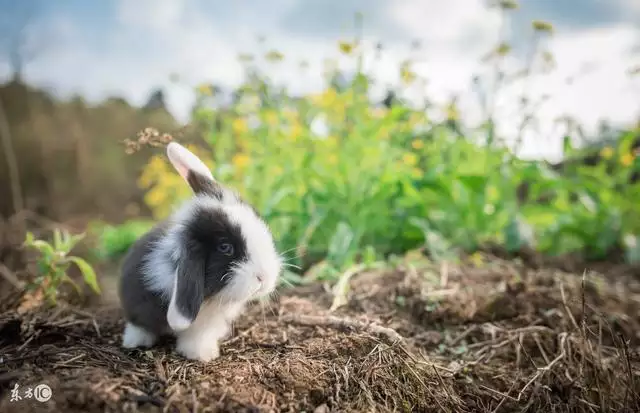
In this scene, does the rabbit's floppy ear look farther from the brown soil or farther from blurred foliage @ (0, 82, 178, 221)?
blurred foliage @ (0, 82, 178, 221)

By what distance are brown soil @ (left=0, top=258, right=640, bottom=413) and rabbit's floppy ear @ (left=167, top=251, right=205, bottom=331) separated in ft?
0.65

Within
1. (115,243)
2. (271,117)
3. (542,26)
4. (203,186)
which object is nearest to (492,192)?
(542,26)

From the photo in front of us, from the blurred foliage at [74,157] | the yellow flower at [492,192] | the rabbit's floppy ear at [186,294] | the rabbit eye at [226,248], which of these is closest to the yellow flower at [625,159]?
the yellow flower at [492,192]

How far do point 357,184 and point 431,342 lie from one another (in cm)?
157

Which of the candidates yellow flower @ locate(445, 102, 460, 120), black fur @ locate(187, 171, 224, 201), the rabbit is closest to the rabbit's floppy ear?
the rabbit

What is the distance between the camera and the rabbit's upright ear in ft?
6.81

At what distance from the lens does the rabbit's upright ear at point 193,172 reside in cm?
207

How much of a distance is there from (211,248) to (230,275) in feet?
0.42

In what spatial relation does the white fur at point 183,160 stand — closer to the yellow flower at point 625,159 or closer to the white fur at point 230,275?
the white fur at point 230,275

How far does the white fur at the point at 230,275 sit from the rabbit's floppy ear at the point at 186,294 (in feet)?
0.20

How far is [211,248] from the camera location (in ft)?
6.18

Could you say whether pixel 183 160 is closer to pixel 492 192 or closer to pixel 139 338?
pixel 139 338

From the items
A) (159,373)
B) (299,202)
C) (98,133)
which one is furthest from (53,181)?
(159,373)

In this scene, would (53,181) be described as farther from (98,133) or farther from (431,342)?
(431,342)
